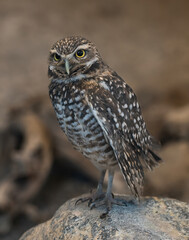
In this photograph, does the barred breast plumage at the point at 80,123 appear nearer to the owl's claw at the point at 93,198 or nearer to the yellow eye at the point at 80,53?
the yellow eye at the point at 80,53

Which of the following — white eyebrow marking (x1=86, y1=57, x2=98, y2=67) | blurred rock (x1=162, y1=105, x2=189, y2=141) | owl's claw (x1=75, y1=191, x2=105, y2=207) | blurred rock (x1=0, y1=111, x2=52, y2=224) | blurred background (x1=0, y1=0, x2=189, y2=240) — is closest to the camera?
white eyebrow marking (x1=86, y1=57, x2=98, y2=67)

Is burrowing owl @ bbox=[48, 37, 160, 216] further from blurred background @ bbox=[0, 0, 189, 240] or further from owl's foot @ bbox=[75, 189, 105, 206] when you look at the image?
blurred background @ bbox=[0, 0, 189, 240]

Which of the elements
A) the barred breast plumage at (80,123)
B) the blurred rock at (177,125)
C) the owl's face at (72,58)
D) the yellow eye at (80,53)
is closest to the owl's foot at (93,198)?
the barred breast plumage at (80,123)

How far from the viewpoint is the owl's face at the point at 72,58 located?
3.06 metres

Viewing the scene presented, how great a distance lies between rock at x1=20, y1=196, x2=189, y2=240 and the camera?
10.1 feet

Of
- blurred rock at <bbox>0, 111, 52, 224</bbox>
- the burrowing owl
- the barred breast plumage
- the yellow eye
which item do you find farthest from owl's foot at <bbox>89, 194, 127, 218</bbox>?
blurred rock at <bbox>0, 111, 52, 224</bbox>

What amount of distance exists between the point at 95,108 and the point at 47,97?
3.68 metres

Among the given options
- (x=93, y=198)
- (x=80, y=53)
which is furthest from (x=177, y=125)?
(x=80, y=53)

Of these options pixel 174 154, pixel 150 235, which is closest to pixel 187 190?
pixel 174 154

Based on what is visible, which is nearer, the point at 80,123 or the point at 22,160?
the point at 80,123

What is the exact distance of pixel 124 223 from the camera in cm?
316

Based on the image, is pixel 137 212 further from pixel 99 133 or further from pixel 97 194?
pixel 99 133

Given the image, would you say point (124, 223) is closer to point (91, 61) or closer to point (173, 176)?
point (91, 61)

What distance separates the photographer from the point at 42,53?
7.12 m
